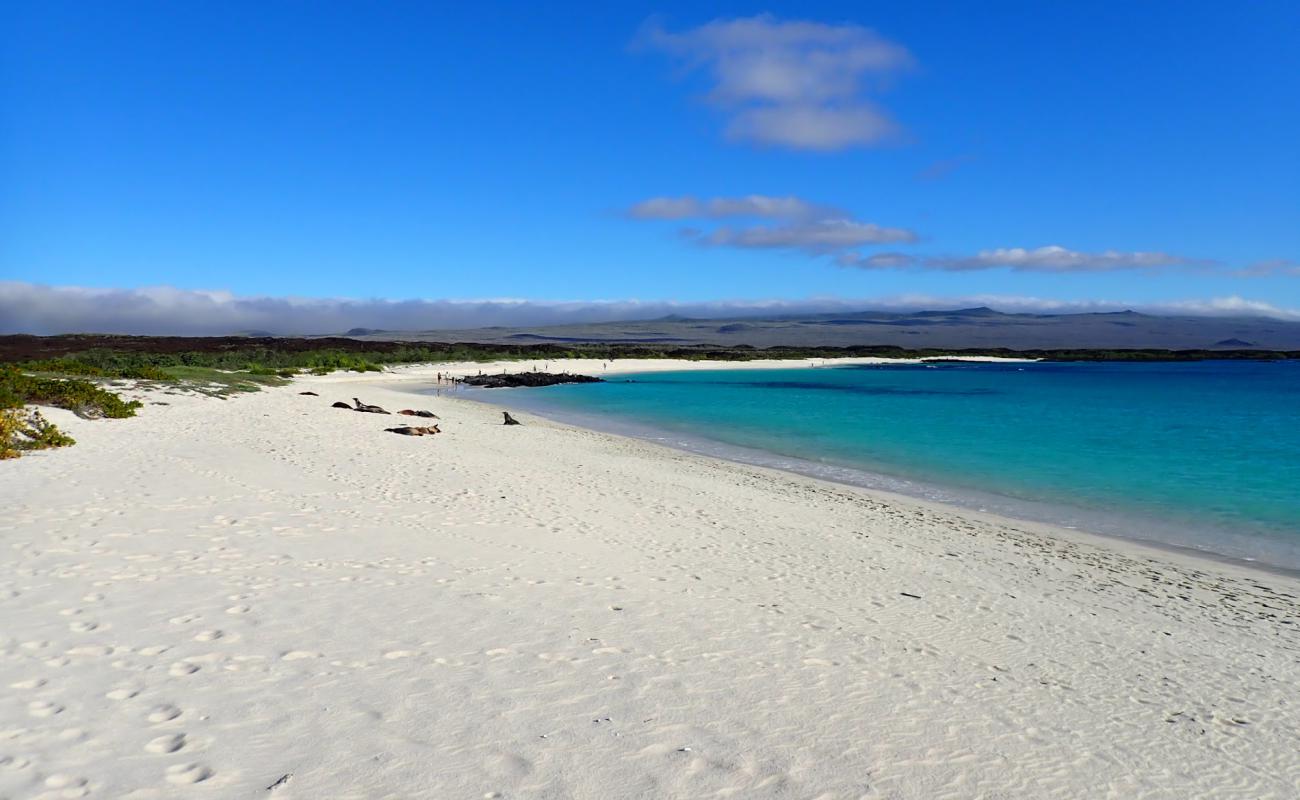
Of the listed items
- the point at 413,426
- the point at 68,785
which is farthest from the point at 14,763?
the point at 413,426

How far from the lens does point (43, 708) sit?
4.55 m

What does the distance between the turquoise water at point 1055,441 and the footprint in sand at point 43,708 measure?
15299mm

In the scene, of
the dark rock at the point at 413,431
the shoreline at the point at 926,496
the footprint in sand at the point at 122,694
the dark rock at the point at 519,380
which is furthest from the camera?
the dark rock at the point at 519,380

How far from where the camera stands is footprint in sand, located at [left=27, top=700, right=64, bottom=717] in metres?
4.49

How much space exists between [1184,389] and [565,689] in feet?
241

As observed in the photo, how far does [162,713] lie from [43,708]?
71 centimetres

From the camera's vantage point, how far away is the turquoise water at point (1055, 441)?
51.6 feet

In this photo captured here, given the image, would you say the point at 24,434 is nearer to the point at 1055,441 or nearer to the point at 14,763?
the point at 14,763

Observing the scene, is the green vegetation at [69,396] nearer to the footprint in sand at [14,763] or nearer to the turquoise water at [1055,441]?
the turquoise water at [1055,441]

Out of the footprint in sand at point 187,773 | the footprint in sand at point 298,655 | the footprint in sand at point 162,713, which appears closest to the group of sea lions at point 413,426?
the footprint in sand at point 298,655

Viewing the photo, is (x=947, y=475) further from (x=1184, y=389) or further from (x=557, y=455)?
(x=1184, y=389)

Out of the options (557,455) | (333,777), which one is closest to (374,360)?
(557,455)

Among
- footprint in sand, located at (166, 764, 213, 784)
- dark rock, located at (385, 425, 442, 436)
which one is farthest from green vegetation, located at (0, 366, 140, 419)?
footprint in sand, located at (166, 764, 213, 784)

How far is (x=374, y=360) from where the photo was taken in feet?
222
